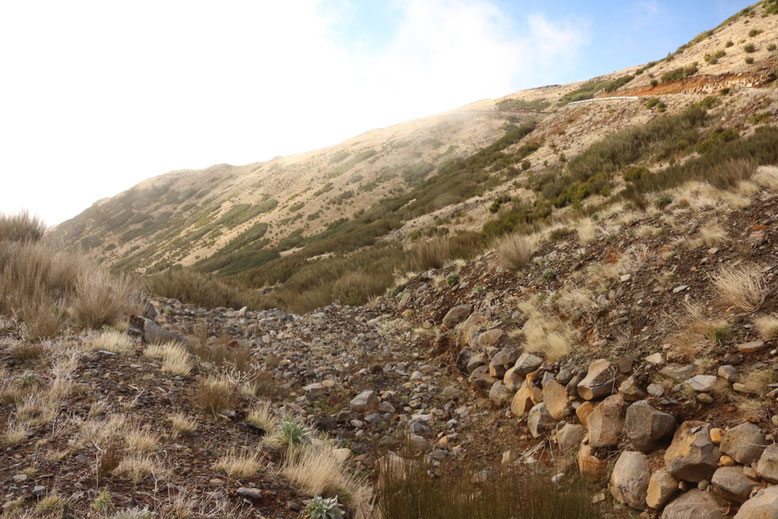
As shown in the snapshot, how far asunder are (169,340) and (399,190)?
3330cm

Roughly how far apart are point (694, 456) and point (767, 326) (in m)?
1.42

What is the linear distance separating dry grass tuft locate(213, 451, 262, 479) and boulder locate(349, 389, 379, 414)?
2247mm

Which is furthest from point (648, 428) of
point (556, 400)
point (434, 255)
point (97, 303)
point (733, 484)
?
point (434, 255)

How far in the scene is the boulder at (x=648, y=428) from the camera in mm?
3160

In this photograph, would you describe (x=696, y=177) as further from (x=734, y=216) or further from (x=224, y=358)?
(x=224, y=358)

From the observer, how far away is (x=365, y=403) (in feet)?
17.8

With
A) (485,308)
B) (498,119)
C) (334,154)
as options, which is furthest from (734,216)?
(334,154)

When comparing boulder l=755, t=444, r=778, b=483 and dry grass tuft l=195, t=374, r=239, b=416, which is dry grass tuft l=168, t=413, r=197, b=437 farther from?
boulder l=755, t=444, r=778, b=483

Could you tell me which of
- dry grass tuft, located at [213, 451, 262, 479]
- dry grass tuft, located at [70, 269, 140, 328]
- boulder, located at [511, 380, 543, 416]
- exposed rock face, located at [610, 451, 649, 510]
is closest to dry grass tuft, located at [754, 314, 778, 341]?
exposed rock face, located at [610, 451, 649, 510]

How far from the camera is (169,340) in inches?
234

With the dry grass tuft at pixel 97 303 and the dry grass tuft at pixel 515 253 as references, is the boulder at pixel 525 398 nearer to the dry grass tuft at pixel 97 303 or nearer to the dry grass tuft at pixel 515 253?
the dry grass tuft at pixel 515 253

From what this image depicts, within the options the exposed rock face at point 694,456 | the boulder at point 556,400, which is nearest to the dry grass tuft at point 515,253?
the boulder at point 556,400

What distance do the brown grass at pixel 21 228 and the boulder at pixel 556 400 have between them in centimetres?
959

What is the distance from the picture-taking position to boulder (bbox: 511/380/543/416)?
4.66m
